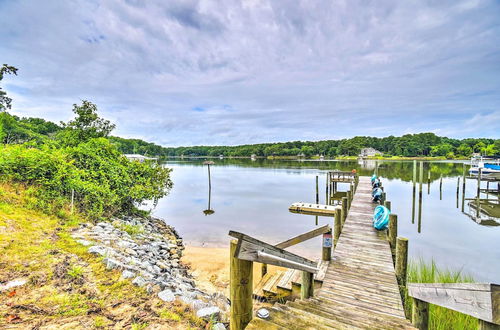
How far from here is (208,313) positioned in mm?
3654

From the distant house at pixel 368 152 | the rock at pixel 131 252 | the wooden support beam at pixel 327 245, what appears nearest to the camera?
the wooden support beam at pixel 327 245

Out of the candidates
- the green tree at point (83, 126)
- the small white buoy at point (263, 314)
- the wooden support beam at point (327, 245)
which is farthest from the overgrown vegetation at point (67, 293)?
the green tree at point (83, 126)

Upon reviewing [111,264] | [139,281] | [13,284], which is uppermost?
[13,284]

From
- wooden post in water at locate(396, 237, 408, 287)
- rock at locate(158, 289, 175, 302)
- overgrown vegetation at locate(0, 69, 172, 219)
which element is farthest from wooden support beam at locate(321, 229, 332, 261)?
overgrown vegetation at locate(0, 69, 172, 219)

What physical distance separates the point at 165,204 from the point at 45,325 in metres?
18.7

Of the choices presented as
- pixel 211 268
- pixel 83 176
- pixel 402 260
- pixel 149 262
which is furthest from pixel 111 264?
pixel 83 176

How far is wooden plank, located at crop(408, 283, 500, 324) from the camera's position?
4.89ft

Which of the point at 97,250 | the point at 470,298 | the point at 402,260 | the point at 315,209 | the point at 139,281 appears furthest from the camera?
the point at 315,209

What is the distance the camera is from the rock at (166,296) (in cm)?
391

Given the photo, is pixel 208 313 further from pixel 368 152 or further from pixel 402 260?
pixel 368 152

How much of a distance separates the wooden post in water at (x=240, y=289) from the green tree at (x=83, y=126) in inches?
693

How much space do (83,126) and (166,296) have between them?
57.7 ft

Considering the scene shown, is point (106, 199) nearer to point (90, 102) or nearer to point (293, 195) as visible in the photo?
point (90, 102)

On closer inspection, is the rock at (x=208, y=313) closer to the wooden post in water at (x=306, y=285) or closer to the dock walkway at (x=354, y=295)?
the dock walkway at (x=354, y=295)
